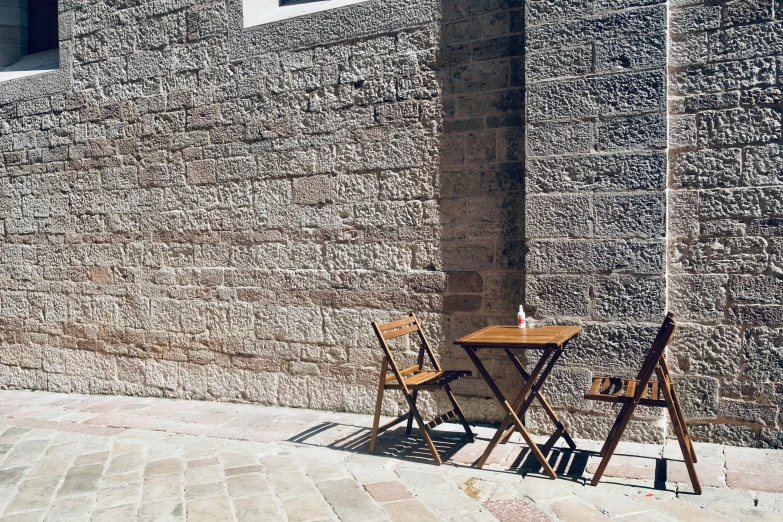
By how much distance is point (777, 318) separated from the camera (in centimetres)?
368

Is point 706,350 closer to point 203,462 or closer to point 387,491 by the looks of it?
point 387,491

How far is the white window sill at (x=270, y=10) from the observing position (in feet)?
16.5

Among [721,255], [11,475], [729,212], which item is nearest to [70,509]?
[11,475]

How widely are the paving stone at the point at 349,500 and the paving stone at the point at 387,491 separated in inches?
1.5

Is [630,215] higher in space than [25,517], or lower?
higher

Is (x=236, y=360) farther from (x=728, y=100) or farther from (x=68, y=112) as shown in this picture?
(x=728, y=100)

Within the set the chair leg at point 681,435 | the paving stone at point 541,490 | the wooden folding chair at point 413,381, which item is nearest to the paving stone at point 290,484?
the wooden folding chair at point 413,381

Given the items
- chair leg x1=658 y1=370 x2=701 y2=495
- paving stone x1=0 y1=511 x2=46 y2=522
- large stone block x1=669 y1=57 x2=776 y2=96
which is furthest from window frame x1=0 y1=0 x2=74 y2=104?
chair leg x1=658 y1=370 x2=701 y2=495

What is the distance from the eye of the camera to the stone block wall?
378cm

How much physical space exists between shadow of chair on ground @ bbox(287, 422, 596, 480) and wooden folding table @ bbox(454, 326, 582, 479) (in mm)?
88

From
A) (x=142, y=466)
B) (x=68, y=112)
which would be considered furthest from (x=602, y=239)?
(x=68, y=112)

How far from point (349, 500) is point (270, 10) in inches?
143

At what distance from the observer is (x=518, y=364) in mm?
3875

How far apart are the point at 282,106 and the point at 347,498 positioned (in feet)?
9.48
